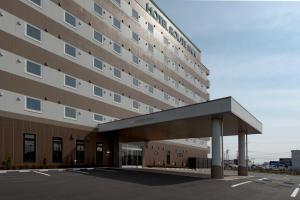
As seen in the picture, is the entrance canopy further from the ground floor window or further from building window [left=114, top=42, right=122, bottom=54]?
building window [left=114, top=42, right=122, bottom=54]

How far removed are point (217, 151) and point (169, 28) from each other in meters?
37.2

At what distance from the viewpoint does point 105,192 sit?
59.5ft

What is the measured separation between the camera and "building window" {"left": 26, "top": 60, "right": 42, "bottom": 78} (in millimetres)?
32763

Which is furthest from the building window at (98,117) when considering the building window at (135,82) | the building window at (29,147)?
the building window at (29,147)

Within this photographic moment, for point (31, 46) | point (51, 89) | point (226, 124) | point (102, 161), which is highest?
point (31, 46)

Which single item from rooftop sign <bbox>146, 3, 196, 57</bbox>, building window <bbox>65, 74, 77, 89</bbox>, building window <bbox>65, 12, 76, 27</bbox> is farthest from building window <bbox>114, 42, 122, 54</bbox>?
rooftop sign <bbox>146, 3, 196, 57</bbox>

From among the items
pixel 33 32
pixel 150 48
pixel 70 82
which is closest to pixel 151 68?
pixel 150 48

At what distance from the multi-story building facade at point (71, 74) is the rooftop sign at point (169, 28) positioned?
457mm

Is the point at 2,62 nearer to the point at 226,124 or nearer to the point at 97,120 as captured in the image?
the point at 97,120

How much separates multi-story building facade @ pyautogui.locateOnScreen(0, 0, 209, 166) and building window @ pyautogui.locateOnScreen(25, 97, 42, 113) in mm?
47

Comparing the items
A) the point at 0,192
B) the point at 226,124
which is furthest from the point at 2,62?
the point at 226,124

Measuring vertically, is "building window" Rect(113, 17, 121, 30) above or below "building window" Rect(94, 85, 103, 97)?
above

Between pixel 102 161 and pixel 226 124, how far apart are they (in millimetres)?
13672

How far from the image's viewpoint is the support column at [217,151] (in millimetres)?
31172
